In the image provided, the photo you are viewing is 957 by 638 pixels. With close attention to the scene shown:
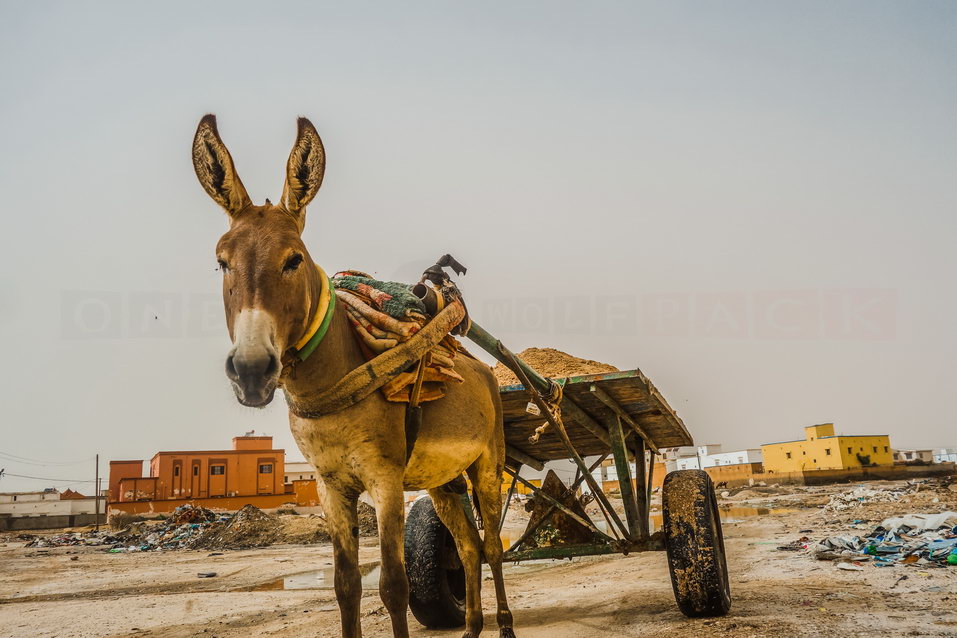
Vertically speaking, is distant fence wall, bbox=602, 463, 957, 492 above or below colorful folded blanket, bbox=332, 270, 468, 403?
below

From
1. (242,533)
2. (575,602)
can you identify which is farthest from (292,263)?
(242,533)

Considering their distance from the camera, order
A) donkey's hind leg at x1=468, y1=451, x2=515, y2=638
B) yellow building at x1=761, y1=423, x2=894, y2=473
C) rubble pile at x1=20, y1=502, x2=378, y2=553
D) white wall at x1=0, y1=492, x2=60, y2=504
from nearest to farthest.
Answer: donkey's hind leg at x1=468, y1=451, x2=515, y2=638, rubble pile at x1=20, y1=502, x2=378, y2=553, white wall at x1=0, y1=492, x2=60, y2=504, yellow building at x1=761, y1=423, x2=894, y2=473

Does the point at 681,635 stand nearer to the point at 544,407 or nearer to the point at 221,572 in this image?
the point at 544,407

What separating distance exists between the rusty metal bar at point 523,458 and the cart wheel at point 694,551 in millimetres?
1881

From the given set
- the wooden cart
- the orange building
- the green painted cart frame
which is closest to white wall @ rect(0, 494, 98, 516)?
the orange building

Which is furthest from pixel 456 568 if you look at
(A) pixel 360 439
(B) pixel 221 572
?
(B) pixel 221 572

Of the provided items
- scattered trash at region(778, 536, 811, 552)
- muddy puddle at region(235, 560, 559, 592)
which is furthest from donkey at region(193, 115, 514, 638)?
scattered trash at region(778, 536, 811, 552)

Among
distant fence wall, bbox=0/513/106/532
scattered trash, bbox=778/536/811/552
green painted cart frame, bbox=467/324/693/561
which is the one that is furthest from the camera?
distant fence wall, bbox=0/513/106/532

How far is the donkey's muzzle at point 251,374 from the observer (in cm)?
229

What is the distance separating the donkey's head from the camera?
2328mm

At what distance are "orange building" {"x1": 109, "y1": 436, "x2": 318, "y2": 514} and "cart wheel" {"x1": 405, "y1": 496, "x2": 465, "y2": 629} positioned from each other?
36699mm

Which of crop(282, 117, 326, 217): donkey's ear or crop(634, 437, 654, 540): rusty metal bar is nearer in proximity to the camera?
crop(282, 117, 326, 217): donkey's ear

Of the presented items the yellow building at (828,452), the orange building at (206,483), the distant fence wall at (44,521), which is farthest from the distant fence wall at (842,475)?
the distant fence wall at (44,521)

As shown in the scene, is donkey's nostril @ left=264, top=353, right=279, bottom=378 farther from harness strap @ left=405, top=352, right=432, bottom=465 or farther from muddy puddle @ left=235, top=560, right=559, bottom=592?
muddy puddle @ left=235, top=560, right=559, bottom=592
